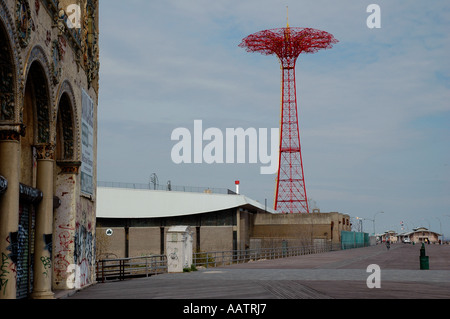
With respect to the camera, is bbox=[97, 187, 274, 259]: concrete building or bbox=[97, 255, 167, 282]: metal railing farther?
bbox=[97, 187, 274, 259]: concrete building

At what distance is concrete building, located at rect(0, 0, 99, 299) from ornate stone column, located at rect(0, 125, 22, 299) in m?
0.02

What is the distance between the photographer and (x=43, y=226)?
1769cm

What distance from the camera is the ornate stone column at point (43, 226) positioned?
1766 centimetres

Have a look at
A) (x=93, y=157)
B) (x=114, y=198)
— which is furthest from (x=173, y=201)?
(x=93, y=157)

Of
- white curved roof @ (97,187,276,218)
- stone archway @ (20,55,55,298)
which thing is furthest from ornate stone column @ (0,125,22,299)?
white curved roof @ (97,187,276,218)

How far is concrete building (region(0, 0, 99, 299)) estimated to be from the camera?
1413 centimetres

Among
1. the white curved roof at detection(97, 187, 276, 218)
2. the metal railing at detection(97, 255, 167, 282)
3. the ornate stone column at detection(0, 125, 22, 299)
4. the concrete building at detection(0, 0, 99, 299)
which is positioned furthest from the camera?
the white curved roof at detection(97, 187, 276, 218)

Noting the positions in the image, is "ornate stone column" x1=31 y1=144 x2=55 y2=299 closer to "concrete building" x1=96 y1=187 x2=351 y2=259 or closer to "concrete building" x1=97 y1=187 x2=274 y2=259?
"concrete building" x1=96 y1=187 x2=351 y2=259

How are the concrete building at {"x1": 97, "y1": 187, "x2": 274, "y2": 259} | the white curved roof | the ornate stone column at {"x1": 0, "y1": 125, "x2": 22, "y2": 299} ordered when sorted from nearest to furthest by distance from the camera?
the ornate stone column at {"x1": 0, "y1": 125, "x2": 22, "y2": 299} < the concrete building at {"x1": 97, "y1": 187, "x2": 274, "y2": 259} < the white curved roof

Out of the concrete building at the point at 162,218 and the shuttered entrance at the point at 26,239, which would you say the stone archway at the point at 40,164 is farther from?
the concrete building at the point at 162,218

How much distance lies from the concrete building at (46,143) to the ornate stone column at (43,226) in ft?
0.10

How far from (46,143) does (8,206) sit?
4167mm

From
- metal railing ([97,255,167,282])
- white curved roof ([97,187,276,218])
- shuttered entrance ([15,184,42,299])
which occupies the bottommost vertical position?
metal railing ([97,255,167,282])
